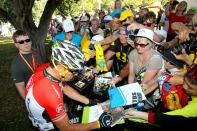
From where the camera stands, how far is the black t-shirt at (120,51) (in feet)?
19.6

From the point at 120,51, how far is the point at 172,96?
2.21m

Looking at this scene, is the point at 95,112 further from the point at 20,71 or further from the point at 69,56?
the point at 20,71

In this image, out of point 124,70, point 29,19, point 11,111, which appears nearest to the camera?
point 124,70

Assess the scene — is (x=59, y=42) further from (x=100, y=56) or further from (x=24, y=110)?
(x=24, y=110)

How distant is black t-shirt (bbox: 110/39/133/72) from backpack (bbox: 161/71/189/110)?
1.80 metres

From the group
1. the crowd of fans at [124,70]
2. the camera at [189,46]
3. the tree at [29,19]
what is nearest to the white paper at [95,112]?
the crowd of fans at [124,70]

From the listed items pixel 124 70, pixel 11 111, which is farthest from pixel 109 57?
pixel 11 111

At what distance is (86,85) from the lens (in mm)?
4777

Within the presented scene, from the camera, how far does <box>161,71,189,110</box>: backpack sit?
4023mm

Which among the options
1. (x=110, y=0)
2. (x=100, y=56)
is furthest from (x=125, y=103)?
(x=110, y=0)

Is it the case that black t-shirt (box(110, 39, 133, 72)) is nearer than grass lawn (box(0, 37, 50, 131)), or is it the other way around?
black t-shirt (box(110, 39, 133, 72))

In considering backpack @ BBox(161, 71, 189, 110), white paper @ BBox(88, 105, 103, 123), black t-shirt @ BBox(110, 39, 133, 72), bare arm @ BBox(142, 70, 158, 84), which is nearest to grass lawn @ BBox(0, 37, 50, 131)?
black t-shirt @ BBox(110, 39, 133, 72)

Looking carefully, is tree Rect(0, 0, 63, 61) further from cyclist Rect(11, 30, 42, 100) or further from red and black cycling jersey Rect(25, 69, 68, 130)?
red and black cycling jersey Rect(25, 69, 68, 130)

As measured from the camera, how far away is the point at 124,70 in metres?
5.68
